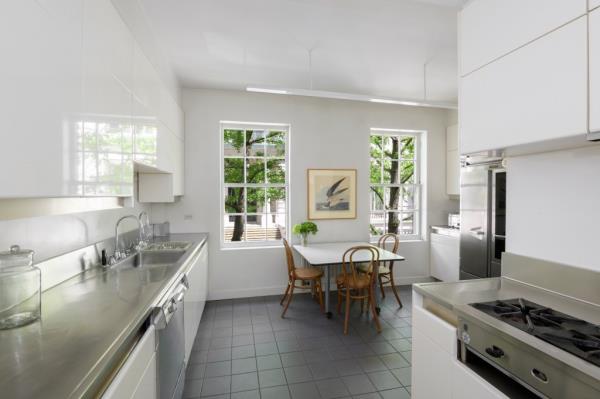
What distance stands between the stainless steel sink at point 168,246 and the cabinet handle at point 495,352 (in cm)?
248

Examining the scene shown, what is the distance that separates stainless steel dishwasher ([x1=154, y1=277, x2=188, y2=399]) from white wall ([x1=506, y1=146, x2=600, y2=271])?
2.08 metres

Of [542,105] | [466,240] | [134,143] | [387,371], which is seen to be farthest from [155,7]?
[466,240]

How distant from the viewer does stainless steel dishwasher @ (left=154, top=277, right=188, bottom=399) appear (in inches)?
58.1

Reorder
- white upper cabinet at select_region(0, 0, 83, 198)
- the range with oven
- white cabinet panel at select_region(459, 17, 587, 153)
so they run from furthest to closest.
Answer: white cabinet panel at select_region(459, 17, 587, 153) < the range with oven < white upper cabinet at select_region(0, 0, 83, 198)

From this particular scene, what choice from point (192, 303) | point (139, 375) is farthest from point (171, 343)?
point (192, 303)

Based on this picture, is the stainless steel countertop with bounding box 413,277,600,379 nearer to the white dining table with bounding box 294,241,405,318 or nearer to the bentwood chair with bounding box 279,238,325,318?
the white dining table with bounding box 294,241,405,318

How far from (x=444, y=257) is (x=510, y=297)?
302 centimetres

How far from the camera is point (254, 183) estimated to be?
13.6 ft

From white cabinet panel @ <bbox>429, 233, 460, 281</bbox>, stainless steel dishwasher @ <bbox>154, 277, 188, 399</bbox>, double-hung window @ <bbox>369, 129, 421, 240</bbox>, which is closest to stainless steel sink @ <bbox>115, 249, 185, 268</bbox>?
stainless steel dishwasher @ <bbox>154, 277, 188, 399</bbox>

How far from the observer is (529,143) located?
50.8 inches

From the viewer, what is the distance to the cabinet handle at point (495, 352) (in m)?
1.13

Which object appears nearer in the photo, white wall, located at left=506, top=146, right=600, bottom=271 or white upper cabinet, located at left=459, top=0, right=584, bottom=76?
white upper cabinet, located at left=459, top=0, right=584, bottom=76

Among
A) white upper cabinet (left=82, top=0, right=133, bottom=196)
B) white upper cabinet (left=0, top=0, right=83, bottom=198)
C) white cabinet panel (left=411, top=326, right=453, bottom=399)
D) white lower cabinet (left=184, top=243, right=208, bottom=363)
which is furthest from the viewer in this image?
white lower cabinet (left=184, top=243, right=208, bottom=363)

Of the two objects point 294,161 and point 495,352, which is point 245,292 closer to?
point 294,161
